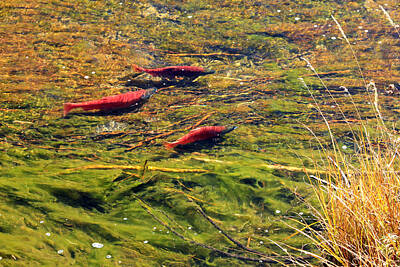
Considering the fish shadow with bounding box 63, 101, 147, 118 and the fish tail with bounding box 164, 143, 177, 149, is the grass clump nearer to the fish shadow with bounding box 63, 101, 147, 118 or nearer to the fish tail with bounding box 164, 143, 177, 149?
the fish tail with bounding box 164, 143, 177, 149

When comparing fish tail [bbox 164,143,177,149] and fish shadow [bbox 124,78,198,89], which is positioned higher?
fish shadow [bbox 124,78,198,89]

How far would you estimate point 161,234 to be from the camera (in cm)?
251

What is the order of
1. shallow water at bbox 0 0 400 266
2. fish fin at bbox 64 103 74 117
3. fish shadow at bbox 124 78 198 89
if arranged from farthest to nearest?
fish shadow at bbox 124 78 198 89 → fish fin at bbox 64 103 74 117 → shallow water at bbox 0 0 400 266

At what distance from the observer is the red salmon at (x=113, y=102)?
12.3 ft

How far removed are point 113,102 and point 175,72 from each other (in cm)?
90

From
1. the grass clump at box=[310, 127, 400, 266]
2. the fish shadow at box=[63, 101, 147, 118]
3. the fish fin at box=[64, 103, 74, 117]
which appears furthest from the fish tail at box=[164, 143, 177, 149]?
the grass clump at box=[310, 127, 400, 266]

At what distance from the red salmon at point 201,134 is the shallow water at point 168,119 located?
0.07m

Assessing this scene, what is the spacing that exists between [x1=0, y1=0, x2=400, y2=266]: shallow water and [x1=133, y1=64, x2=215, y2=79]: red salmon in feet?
0.30

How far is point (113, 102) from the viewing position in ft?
12.6

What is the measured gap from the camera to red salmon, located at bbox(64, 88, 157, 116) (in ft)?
12.3

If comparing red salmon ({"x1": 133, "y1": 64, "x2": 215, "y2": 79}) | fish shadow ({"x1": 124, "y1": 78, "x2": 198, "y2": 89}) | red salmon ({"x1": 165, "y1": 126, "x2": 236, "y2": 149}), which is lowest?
red salmon ({"x1": 165, "y1": 126, "x2": 236, "y2": 149})

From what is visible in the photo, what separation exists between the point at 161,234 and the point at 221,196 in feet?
2.05

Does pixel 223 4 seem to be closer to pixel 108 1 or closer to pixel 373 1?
pixel 108 1

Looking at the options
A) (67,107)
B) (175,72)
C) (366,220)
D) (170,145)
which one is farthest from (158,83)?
(366,220)
